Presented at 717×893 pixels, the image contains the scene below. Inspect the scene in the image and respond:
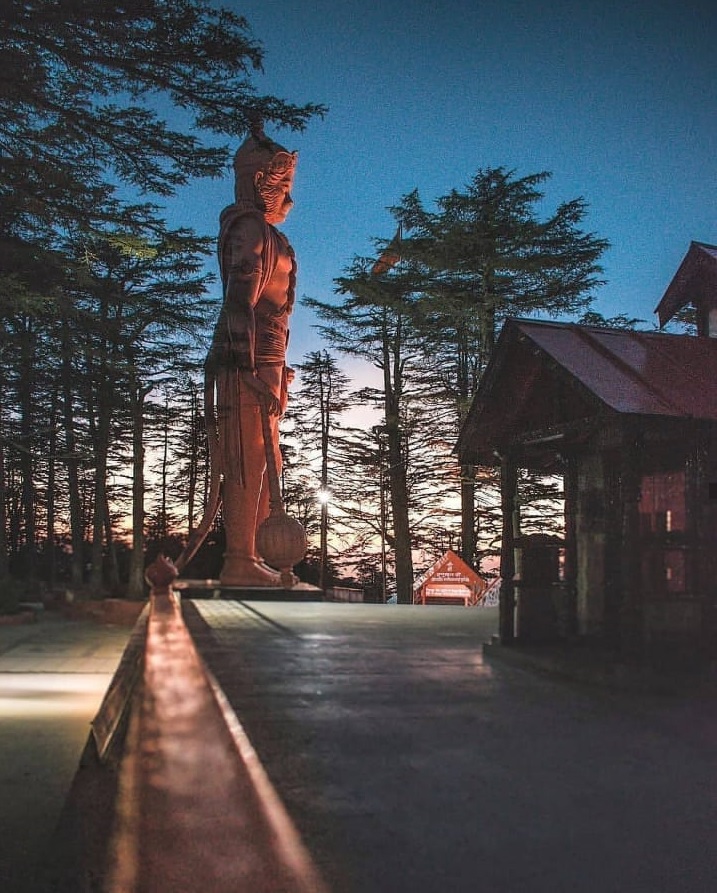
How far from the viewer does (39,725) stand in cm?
837

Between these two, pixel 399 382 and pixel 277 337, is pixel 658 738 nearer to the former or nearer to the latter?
pixel 277 337

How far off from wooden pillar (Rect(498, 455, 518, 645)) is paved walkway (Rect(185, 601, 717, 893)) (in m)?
0.53

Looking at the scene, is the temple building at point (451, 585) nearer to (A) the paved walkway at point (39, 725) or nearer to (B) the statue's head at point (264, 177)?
(A) the paved walkway at point (39, 725)

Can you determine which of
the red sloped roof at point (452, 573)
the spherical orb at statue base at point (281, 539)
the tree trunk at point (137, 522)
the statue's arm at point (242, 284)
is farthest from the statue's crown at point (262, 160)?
the tree trunk at point (137, 522)

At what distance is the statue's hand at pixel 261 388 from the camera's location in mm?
11539

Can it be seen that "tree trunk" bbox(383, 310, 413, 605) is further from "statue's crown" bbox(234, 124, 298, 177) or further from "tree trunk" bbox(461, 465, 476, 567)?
"statue's crown" bbox(234, 124, 298, 177)

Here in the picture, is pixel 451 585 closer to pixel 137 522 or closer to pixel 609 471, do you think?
pixel 137 522

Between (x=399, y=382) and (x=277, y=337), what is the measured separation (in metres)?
16.7

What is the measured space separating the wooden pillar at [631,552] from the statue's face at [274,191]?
7.91m

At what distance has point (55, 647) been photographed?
14.4 m

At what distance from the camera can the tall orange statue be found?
1109 cm

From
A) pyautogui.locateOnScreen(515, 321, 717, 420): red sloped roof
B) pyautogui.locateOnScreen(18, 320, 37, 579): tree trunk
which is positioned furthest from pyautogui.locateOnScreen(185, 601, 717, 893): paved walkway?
pyautogui.locateOnScreen(18, 320, 37, 579): tree trunk

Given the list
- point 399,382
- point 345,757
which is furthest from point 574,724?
point 399,382

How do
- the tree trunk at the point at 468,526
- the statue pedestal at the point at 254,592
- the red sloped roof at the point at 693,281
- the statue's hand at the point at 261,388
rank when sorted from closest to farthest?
the statue pedestal at the point at 254,592, the statue's hand at the point at 261,388, the red sloped roof at the point at 693,281, the tree trunk at the point at 468,526
